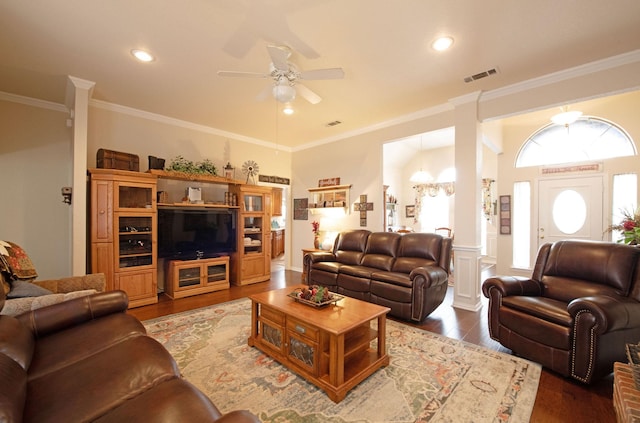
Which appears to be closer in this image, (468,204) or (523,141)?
(468,204)

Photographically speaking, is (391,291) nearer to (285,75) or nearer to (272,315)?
(272,315)

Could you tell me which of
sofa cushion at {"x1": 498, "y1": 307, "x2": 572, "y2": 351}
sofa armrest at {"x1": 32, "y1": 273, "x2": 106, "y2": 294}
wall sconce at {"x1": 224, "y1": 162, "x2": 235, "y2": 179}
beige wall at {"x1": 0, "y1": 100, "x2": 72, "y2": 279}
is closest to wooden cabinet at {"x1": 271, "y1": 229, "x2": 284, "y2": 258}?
wall sconce at {"x1": 224, "y1": 162, "x2": 235, "y2": 179}

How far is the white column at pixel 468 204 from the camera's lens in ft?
12.2

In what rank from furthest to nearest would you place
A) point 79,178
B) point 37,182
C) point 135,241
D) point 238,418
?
point 135,241 < point 37,182 < point 79,178 < point 238,418

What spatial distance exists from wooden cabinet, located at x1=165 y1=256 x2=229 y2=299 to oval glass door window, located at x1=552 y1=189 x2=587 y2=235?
256 inches

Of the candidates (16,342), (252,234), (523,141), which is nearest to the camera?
(16,342)

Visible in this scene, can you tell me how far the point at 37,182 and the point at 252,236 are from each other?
325 centimetres

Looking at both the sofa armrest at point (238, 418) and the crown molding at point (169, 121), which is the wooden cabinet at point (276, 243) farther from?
the sofa armrest at point (238, 418)

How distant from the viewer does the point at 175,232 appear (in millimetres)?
4348

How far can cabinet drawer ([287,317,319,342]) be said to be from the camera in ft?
6.77

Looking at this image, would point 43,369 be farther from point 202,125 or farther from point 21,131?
point 202,125

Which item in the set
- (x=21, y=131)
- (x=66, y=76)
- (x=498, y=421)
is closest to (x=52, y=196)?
(x=21, y=131)

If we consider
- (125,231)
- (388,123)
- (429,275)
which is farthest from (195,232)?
(388,123)

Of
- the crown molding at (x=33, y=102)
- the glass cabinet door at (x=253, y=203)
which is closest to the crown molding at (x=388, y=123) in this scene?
the glass cabinet door at (x=253, y=203)
